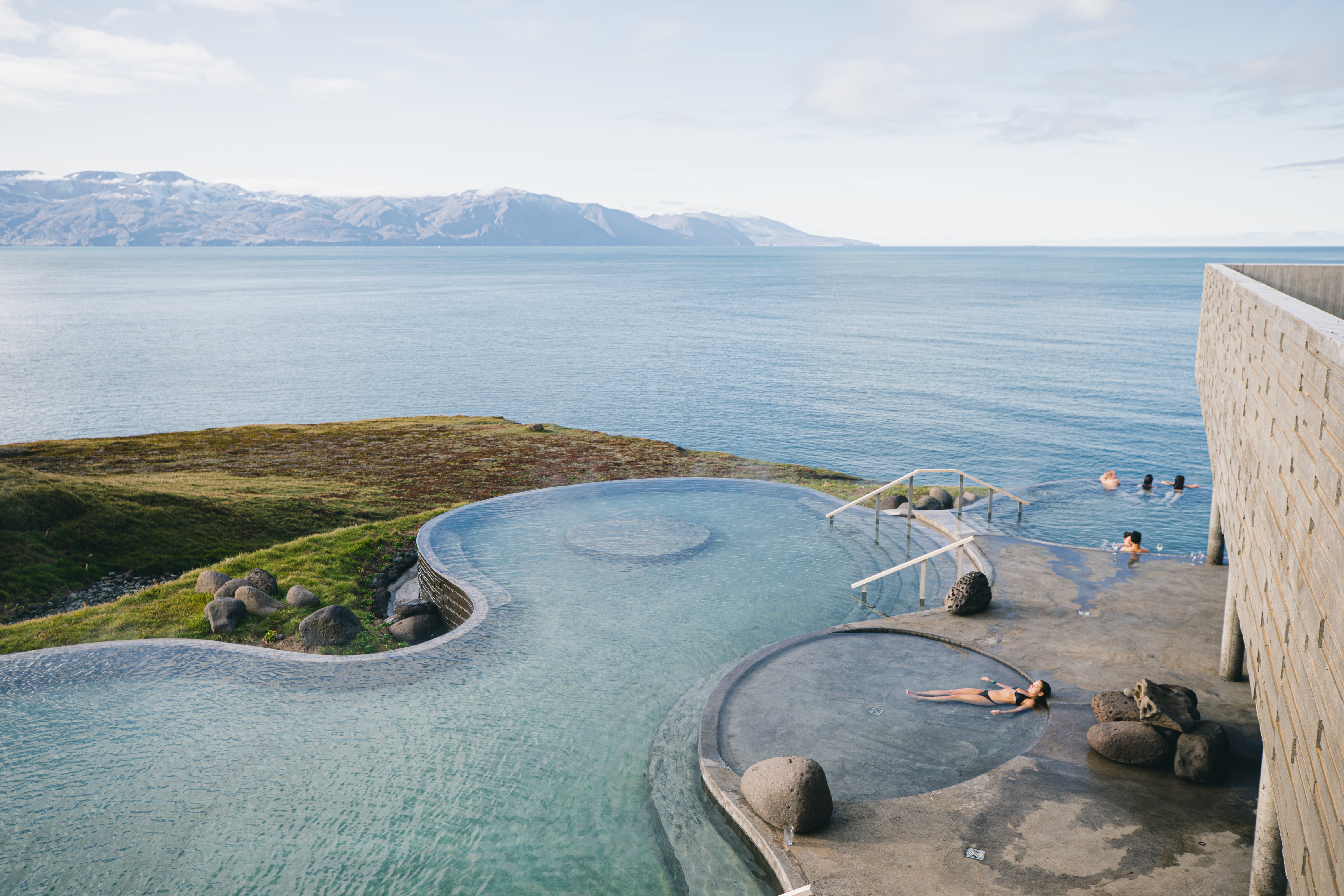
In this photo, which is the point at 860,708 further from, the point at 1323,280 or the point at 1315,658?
the point at 1323,280

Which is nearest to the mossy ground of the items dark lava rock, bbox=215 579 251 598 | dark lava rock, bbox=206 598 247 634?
dark lava rock, bbox=206 598 247 634

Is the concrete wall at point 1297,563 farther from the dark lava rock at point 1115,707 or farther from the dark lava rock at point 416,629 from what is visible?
the dark lava rock at point 416,629

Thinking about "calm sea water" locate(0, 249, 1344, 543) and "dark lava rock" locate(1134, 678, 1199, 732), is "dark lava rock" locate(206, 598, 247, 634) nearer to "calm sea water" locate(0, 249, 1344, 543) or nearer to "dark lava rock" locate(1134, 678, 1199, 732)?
"dark lava rock" locate(1134, 678, 1199, 732)

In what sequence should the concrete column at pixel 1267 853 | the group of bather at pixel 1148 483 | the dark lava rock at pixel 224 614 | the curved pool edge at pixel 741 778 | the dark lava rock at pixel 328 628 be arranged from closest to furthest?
the concrete column at pixel 1267 853, the curved pool edge at pixel 741 778, the dark lava rock at pixel 328 628, the dark lava rock at pixel 224 614, the group of bather at pixel 1148 483

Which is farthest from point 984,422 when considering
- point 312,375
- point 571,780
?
point 312,375

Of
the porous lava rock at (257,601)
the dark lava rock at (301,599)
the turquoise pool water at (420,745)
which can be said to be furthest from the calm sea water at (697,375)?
the porous lava rock at (257,601)

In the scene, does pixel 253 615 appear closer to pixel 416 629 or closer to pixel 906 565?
pixel 416 629
